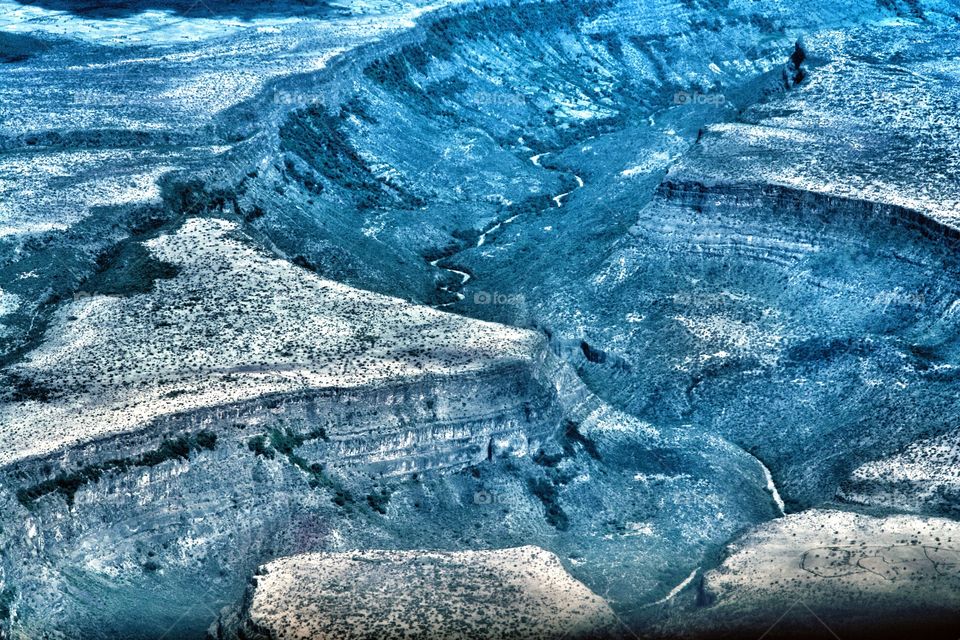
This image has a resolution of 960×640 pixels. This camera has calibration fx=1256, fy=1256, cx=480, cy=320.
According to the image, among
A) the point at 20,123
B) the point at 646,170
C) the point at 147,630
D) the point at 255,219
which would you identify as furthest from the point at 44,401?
the point at 646,170

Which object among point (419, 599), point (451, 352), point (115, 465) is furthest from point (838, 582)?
point (115, 465)

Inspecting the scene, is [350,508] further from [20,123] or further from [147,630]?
[20,123]

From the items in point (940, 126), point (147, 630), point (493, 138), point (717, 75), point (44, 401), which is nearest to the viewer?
point (147, 630)

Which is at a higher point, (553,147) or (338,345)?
(338,345)

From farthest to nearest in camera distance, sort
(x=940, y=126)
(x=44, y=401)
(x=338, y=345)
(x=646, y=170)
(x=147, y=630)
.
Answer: (x=646, y=170)
(x=940, y=126)
(x=338, y=345)
(x=44, y=401)
(x=147, y=630)

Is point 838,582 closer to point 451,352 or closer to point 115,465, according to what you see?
point 451,352

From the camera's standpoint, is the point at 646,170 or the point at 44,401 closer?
the point at 44,401
